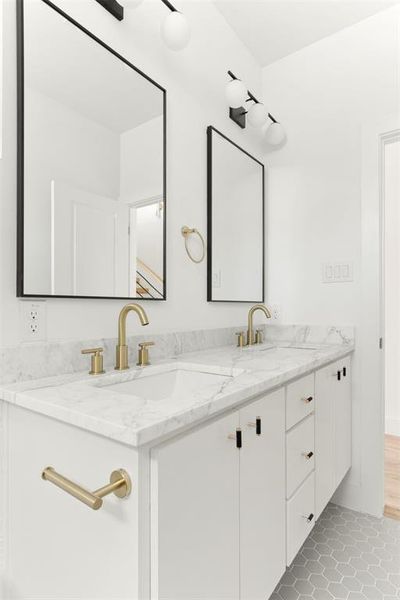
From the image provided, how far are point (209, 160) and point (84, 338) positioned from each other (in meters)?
1.08

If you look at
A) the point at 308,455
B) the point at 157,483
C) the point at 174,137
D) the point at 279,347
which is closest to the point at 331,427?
the point at 308,455

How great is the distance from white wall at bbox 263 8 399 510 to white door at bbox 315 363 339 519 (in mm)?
384

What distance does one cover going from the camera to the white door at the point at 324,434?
145 centimetres

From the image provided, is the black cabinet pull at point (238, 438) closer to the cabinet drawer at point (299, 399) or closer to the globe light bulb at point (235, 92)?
the cabinet drawer at point (299, 399)

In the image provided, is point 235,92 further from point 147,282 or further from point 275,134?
point 147,282

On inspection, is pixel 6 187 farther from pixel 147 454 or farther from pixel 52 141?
pixel 147 454

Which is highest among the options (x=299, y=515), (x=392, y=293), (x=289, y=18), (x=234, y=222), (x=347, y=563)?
(x=289, y=18)

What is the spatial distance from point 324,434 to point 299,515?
376 mm

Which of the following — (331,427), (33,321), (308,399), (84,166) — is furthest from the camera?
(331,427)

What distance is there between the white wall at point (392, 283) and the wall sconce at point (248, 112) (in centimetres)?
129

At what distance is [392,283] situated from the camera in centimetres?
291

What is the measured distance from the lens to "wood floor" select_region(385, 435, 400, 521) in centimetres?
187

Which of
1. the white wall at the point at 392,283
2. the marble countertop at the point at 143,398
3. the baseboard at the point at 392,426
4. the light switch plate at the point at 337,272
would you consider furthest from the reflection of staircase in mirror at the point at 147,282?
the baseboard at the point at 392,426

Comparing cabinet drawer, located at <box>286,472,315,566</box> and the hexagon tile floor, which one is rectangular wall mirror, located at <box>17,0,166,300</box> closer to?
cabinet drawer, located at <box>286,472,315,566</box>
